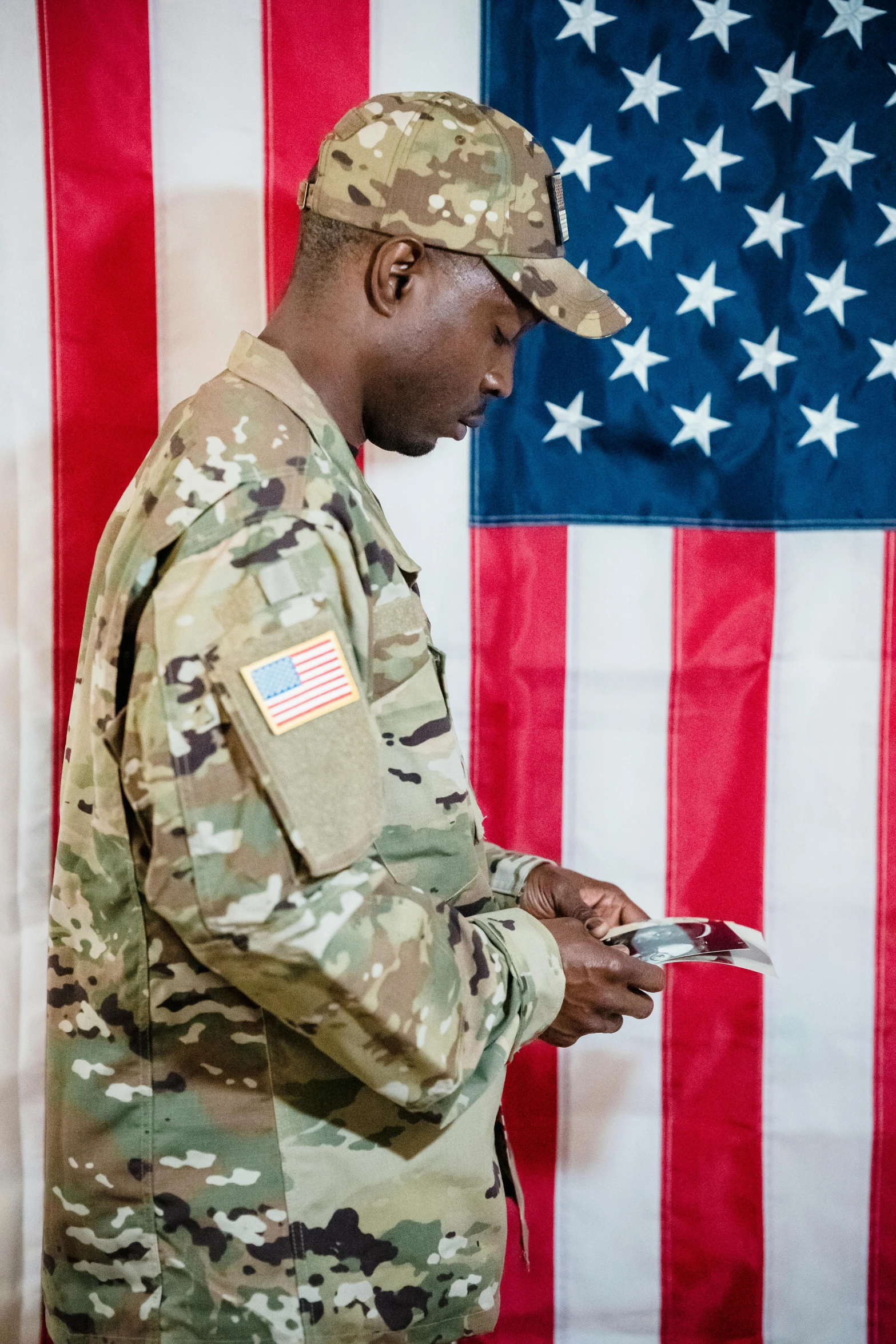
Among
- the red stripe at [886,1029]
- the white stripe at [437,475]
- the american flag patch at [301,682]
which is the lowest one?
the red stripe at [886,1029]

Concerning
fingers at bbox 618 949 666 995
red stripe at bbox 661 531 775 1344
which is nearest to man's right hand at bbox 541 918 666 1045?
fingers at bbox 618 949 666 995

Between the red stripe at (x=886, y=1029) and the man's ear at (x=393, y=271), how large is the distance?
0.94 meters

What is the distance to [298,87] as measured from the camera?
135 cm

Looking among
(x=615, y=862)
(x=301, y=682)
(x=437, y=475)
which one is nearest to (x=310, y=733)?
(x=301, y=682)

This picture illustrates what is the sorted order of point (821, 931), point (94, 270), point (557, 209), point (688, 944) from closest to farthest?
point (557, 209) → point (688, 944) → point (94, 270) → point (821, 931)

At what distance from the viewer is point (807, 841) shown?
1537 millimetres

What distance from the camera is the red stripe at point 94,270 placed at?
1.30 m

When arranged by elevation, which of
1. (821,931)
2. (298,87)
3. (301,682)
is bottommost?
(821,931)

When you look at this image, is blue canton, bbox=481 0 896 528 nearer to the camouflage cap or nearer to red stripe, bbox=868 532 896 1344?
red stripe, bbox=868 532 896 1344

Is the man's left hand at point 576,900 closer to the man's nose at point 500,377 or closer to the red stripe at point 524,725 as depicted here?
the red stripe at point 524,725

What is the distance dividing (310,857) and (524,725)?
0.83 m

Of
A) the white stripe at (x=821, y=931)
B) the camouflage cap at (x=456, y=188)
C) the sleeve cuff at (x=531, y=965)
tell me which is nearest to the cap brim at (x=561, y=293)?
the camouflage cap at (x=456, y=188)

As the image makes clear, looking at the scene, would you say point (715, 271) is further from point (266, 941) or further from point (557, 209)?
point (266, 941)

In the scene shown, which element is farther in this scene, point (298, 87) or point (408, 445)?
point (298, 87)
